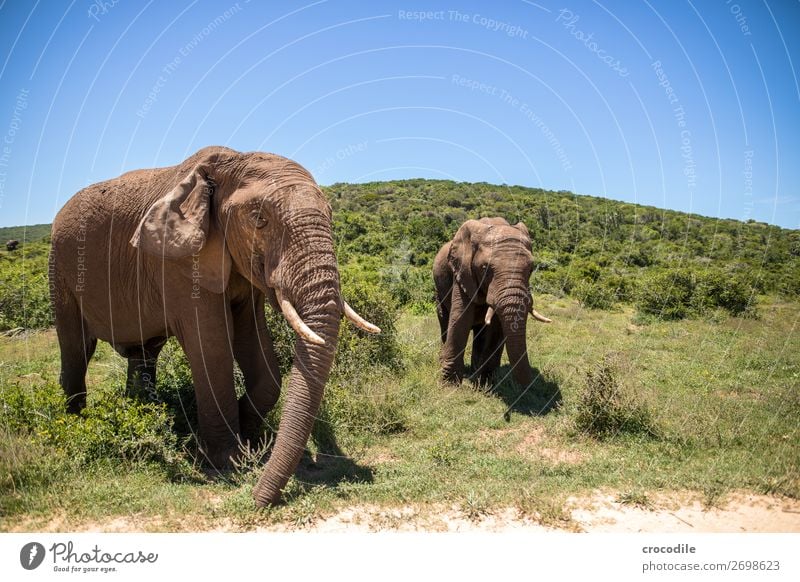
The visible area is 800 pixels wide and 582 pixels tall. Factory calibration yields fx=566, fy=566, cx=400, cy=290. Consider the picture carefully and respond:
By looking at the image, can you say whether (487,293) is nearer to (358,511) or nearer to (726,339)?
(358,511)

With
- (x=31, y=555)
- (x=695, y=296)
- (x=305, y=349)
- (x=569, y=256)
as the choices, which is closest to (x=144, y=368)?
(x=31, y=555)

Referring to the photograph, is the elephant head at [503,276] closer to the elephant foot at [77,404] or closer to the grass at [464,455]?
the grass at [464,455]

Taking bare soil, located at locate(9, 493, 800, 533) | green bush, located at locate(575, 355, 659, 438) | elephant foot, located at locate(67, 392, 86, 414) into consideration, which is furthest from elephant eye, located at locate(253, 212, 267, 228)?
green bush, located at locate(575, 355, 659, 438)

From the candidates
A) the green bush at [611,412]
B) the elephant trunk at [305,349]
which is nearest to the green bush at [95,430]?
the elephant trunk at [305,349]

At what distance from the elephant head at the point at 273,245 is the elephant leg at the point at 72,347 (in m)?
2.81

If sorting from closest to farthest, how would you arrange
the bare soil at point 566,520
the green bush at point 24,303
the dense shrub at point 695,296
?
the bare soil at point 566,520, the green bush at point 24,303, the dense shrub at point 695,296

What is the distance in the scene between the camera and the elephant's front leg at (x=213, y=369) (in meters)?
6.41

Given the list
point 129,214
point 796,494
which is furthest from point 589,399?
point 129,214

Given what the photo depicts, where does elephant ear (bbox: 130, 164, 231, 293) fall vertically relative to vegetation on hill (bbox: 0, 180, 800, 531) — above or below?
above

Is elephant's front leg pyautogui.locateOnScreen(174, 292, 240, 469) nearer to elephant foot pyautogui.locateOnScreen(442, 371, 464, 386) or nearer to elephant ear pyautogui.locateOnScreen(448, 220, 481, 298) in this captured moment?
elephant foot pyautogui.locateOnScreen(442, 371, 464, 386)

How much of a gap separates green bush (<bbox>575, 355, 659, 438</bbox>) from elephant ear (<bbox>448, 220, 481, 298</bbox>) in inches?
132

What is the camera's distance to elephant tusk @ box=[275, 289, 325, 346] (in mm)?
5324

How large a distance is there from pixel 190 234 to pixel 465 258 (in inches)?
239

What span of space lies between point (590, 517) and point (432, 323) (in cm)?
1192
